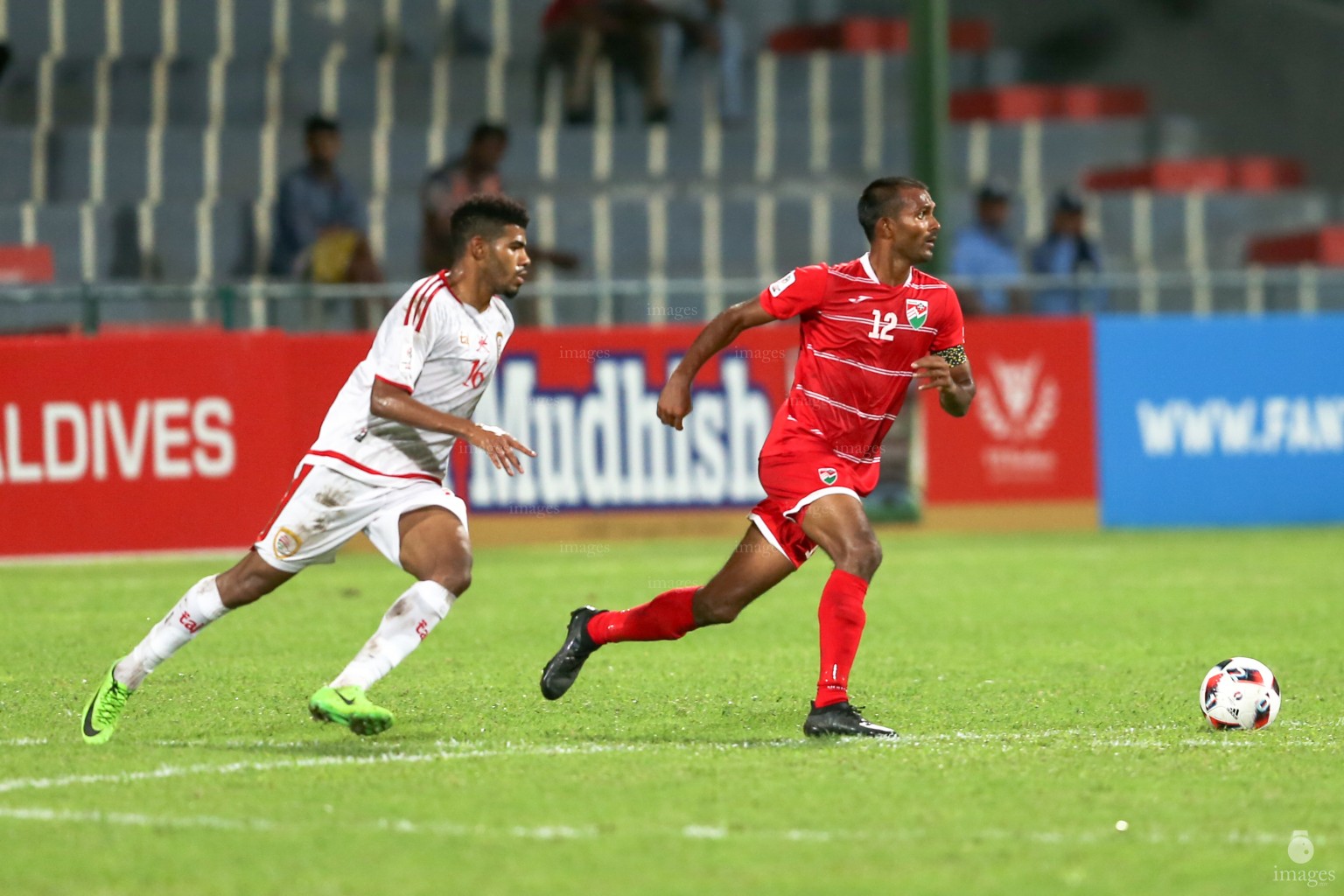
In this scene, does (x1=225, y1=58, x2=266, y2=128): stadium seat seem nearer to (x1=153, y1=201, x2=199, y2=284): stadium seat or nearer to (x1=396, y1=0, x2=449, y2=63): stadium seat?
(x1=396, y1=0, x2=449, y2=63): stadium seat

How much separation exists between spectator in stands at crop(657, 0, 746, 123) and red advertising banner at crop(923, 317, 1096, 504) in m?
6.20

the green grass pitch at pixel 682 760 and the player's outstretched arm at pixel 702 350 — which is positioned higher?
the player's outstretched arm at pixel 702 350

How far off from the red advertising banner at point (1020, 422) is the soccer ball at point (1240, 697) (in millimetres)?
9150

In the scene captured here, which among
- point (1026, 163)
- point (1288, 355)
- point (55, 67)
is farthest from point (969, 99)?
point (55, 67)

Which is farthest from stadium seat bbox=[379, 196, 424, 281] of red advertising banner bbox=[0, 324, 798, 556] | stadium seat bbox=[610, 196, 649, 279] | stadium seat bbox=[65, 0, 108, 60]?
red advertising banner bbox=[0, 324, 798, 556]

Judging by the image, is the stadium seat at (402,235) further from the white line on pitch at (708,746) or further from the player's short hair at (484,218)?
the white line on pitch at (708,746)

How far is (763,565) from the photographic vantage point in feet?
26.6

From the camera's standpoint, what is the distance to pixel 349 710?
716cm

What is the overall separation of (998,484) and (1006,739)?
32.4 ft

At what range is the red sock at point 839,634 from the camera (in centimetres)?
767

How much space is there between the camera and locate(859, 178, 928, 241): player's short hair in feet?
26.5

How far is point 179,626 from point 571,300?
31.1 ft

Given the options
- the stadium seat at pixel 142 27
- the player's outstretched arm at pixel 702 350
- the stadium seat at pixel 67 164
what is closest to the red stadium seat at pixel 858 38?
the stadium seat at pixel 142 27

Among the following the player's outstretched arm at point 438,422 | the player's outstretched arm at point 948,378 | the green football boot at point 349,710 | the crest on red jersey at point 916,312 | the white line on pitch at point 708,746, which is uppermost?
the crest on red jersey at point 916,312
